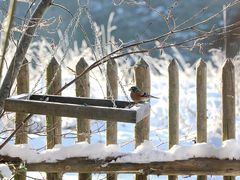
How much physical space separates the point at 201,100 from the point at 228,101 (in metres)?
0.16

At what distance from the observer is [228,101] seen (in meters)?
3.13

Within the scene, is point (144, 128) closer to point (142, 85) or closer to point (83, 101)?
point (142, 85)

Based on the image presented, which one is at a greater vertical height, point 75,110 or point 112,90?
point 112,90

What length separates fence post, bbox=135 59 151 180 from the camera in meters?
3.11

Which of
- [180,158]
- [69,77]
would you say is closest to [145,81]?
[180,158]

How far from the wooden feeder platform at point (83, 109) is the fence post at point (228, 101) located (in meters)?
0.90

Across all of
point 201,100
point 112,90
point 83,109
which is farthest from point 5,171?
point 201,100

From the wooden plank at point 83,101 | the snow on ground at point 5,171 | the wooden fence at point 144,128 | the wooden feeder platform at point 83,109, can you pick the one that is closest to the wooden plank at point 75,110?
the wooden feeder platform at point 83,109

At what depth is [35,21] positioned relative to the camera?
2680 millimetres

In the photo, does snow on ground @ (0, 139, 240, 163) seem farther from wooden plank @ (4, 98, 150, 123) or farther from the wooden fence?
wooden plank @ (4, 98, 150, 123)

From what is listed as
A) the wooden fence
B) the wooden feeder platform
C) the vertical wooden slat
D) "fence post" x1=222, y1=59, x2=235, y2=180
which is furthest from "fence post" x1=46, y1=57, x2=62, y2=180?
"fence post" x1=222, y1=59, x2=235, y2=180

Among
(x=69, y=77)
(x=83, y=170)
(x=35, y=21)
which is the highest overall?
(x=69, y=77)

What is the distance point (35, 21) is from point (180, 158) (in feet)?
3.85

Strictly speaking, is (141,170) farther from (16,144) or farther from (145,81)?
(16,144)
